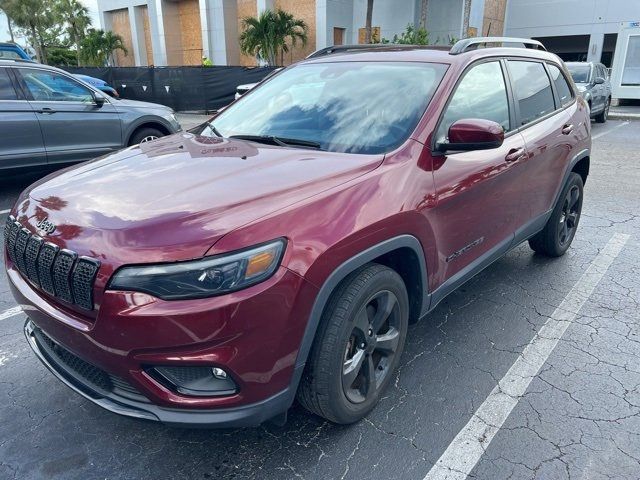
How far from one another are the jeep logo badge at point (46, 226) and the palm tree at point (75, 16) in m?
50.3

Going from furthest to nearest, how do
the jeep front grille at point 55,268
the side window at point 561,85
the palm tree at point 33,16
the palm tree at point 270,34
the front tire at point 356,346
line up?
the palm tree at point 33,16 → the palm tree at point 270,34 → the side window at point 561,85 → the front tire at point 356,346 → the jeep front grille at point 55,268

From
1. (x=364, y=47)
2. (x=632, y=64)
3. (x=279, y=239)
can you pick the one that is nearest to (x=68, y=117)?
(x=364, y=47)

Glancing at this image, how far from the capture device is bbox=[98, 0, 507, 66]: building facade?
28.4 m

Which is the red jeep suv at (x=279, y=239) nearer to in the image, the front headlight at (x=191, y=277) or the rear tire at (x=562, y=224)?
the front headlight at (x=191, y=277)

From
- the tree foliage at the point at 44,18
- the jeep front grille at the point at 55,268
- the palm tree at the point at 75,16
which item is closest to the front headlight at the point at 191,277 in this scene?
the jeep front grille at the point at 55,268

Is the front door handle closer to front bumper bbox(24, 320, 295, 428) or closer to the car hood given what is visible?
the car hood

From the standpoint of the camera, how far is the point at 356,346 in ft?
7.95

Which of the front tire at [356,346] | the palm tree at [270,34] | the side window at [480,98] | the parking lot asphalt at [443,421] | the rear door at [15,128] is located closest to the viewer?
the front tire at [356,346]

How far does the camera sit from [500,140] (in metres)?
2.66

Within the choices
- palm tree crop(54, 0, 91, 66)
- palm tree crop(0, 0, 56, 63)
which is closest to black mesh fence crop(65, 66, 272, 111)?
palm tree crop(54, 0, 91, 66)

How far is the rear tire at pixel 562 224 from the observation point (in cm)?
434

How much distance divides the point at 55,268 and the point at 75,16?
5341 cm

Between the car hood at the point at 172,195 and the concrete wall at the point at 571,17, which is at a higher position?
the concrete wall at the point at 571,17

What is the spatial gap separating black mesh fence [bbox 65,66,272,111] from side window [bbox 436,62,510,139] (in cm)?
1643
